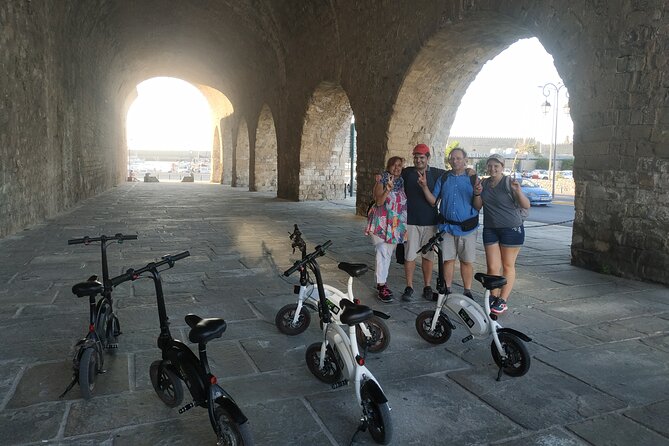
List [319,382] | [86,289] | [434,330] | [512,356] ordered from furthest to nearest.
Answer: [434,330] → [512,356] → [319,382] → [86,289]

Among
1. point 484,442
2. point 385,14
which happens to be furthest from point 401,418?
point 385,14

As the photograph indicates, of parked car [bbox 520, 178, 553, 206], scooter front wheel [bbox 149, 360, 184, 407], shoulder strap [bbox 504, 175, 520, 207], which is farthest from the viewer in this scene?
parked car [bbox 520, 178, 553, 206]

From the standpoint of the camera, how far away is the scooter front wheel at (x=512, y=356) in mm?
2695

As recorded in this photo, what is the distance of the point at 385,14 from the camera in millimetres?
9469

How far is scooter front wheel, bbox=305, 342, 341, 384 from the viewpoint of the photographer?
2600mm

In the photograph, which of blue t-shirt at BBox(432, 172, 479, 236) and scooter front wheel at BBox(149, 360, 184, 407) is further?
blue t-shirt at BBox(432, 172, 479, 236)

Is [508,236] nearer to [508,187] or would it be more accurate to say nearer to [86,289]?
[508,187]

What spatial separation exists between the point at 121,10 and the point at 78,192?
6328 millimetres

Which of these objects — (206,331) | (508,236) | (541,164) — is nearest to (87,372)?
(206,331)

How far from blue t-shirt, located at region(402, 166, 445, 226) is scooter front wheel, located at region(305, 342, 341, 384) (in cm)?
191

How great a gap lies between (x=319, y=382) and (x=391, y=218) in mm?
1935

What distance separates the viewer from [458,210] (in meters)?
4.04

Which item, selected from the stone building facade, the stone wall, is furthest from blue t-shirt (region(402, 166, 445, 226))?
the stone wall

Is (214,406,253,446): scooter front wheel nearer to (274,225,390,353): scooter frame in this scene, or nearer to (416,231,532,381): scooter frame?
(274,225,390,353): scooter frame
